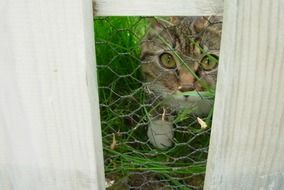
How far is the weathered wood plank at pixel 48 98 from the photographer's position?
0.58 metres

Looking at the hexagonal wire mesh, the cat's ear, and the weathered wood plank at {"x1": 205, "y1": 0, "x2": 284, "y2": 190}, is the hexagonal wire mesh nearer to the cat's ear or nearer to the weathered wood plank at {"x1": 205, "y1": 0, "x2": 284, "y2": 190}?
the cat's ear

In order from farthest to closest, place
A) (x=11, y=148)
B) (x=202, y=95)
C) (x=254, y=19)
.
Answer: (x=202, y=95) → (x=11, y=148) → (x=254, y=19)

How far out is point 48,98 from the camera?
636 millimetres

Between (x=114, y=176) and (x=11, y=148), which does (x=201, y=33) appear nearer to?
(x=114, y=176)

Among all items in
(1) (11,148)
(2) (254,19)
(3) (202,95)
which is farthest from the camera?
(3) (202,95)

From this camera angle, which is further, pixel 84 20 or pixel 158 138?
pixel 158 138

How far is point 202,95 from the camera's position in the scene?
45.9 inches

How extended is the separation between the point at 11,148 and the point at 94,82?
0.60ft

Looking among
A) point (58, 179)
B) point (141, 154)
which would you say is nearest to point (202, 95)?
point (141, 154)

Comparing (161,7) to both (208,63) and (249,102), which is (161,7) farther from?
(208,63)

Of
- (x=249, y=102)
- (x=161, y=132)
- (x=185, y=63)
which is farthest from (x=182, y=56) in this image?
(x=249, y=102)

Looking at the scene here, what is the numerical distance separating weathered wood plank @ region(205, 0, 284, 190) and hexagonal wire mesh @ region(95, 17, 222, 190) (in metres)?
0.40

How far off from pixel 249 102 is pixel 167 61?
736 millimetres

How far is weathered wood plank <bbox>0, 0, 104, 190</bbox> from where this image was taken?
0.58 m
